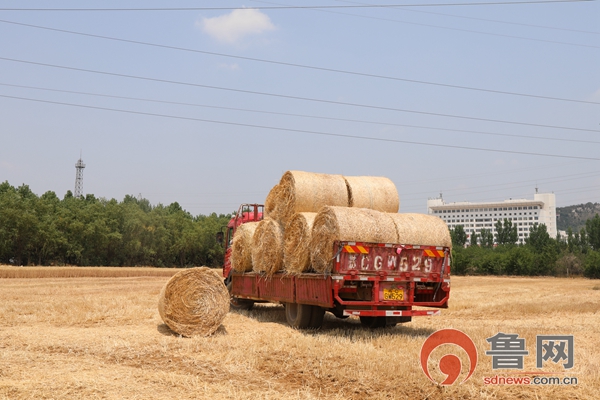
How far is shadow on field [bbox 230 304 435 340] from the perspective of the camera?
1206cm

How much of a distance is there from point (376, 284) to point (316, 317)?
204cm

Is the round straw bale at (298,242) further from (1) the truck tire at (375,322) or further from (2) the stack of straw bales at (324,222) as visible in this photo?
(1) the truck tire at (375,322)

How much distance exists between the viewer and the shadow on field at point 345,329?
39.6ft

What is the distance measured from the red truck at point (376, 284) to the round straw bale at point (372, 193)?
2.00 meters

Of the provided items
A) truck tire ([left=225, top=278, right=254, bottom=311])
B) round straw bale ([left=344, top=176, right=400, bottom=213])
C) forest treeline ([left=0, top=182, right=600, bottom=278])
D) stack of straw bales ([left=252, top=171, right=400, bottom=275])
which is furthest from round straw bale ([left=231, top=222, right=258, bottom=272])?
forest treeline ([left=0, top=182, right=600, bottom=278])

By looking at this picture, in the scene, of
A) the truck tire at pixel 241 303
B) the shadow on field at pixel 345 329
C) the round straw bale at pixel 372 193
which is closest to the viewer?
the shadow on field at pixel 345 329

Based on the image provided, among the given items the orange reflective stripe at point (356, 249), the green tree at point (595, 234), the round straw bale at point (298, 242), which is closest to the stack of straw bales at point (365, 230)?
the orange reflective stripe at point (356, 249)

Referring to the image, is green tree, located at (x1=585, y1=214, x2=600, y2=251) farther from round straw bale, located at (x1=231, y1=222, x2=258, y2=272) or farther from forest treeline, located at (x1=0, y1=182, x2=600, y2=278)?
round straw bale, located at (x1=231, y1=222, x2=258, y2=272)

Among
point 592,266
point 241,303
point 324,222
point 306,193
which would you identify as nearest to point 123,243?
point 592,266

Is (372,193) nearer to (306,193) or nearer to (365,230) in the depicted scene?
(306,193)

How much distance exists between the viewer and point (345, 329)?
13133 millimetres

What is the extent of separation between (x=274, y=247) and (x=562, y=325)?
6759 mm


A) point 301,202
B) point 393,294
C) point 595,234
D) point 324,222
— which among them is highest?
point 595,234

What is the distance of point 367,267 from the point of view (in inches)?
462
